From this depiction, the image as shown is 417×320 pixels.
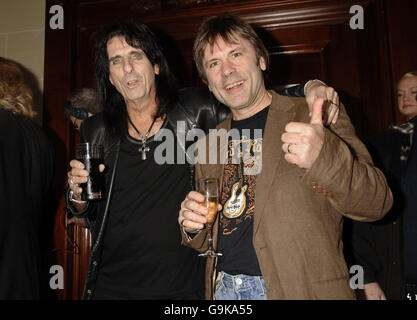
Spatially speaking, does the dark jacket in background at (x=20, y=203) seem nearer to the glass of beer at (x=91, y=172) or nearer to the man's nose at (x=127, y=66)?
the glass of beer at (x=91, y=172)

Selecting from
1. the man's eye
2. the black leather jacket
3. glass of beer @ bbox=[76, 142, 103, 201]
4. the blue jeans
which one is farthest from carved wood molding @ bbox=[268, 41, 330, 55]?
the blue jeans

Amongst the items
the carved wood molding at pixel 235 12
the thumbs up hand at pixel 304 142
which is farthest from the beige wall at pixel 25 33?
the thumbs up hand at pixel 304 142

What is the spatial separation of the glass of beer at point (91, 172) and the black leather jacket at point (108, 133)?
83mm

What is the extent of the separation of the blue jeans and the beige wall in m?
2.68

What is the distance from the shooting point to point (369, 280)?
6.29 feet

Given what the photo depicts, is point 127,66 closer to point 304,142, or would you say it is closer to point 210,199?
point 210,199

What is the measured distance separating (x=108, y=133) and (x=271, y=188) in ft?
3.39

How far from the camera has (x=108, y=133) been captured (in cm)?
190

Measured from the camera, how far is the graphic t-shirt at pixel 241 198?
1.32m

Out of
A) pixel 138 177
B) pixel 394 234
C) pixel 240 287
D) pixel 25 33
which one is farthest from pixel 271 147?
pixel 25 33

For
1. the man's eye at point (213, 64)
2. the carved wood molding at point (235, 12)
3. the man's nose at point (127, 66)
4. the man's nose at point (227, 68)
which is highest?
the carved wood molding at point (235, 12)

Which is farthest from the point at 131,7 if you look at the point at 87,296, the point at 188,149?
the point at 87,296

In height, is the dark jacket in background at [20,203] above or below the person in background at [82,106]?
below

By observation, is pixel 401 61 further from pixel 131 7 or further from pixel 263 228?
pixel 131 7
